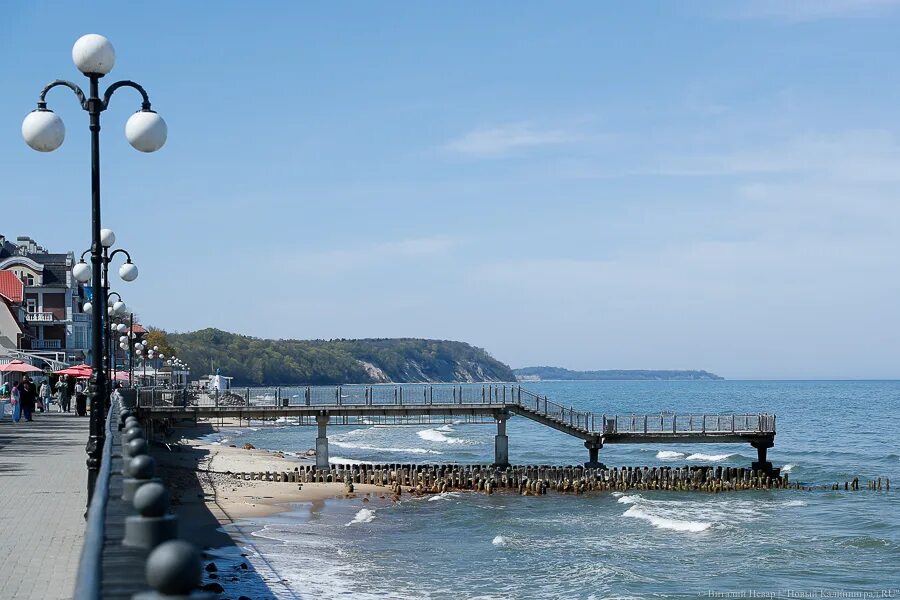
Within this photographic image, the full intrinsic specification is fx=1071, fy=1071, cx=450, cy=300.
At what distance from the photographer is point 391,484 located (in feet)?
170

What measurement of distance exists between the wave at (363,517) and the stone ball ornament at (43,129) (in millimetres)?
26456

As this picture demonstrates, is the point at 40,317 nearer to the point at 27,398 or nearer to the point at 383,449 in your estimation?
the point at 383,449

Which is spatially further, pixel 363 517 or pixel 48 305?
pixel 48 305

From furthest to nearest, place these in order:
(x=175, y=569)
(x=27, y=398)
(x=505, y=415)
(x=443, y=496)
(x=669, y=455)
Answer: (x=669, y=455) → (x=505, y=415) → (x=443, y=496) → (x=27, y=398) → (x=175, y=569)

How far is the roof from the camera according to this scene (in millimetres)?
91750

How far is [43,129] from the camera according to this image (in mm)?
15102

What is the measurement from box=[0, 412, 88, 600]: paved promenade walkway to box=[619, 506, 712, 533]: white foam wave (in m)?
21.8

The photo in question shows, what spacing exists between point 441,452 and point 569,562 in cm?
5077

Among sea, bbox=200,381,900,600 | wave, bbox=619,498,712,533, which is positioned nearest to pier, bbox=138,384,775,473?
sea, bbox=200,381,900,600

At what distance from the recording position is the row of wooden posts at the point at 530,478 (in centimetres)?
5116

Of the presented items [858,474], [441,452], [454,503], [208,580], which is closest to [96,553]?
[208,580]

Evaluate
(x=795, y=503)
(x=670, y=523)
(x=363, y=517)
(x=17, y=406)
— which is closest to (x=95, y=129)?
(x=363, y=517)

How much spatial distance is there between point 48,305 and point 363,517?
6475cm

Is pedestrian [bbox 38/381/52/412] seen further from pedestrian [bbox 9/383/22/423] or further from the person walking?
pedestrian [bbox 9/383/22/423]
